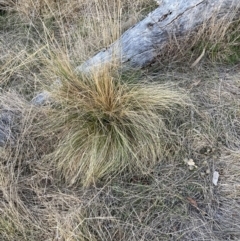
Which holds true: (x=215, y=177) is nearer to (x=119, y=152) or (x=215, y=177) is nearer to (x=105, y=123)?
(x=119, y=152)

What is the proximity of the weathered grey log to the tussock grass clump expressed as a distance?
13.4 inches

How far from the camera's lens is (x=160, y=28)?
2.73 m

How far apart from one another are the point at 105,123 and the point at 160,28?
0.86 meters


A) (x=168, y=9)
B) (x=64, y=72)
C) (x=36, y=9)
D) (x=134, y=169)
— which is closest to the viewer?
(x=134, y=169)

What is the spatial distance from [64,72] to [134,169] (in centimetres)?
71

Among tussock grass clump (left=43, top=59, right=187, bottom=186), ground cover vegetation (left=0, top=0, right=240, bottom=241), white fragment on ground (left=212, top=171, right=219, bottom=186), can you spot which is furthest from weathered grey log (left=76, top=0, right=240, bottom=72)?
white fragment on ground (left=212, top=171, right=219, bottom=186)

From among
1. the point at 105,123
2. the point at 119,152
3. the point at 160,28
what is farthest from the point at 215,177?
the point at 160,28

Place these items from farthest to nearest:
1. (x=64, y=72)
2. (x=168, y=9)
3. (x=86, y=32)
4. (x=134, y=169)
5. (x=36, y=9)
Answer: (x=36, y=9) < (x=86, y=32) < (x=168, y=9) < (x=64, y=72) < (x=134, y=169)

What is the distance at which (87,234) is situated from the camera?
194cm

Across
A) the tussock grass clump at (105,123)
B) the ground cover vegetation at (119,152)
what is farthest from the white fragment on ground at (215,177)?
the tussock grass clump at (105,123)

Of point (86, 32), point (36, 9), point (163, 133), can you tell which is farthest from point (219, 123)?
point (36, 9)

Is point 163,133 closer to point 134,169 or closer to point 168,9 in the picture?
point 134,169

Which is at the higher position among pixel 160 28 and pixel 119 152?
pixel 160 28

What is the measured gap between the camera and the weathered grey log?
271 centimetres
